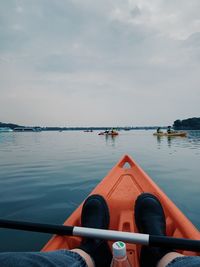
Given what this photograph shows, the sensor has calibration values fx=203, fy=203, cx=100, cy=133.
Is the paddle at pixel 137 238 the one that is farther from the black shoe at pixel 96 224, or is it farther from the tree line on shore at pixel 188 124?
the tree line on shore at pixel 188 124

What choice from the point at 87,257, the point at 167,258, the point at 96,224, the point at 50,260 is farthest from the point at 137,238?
the point at 96,224

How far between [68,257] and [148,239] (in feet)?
2.07

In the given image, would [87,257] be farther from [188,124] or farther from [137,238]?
[188,124]

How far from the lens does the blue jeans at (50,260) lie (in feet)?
4.01

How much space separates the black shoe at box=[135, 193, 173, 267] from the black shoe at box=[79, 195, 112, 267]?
1.17ft

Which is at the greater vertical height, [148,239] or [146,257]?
[148,239]

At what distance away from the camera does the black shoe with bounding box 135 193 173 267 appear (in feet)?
5.99

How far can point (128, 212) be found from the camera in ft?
9.31

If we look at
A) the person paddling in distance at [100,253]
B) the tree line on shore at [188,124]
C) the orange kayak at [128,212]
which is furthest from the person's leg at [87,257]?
the tree line on shore at [188,124]

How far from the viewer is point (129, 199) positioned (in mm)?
3184

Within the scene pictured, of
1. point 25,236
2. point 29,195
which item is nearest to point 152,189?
point 25,236

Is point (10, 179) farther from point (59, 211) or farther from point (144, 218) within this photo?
point (144, 218)

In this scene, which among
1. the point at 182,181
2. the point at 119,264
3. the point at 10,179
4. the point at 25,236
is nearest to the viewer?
the point at 119,264

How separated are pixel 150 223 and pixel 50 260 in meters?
1.33
